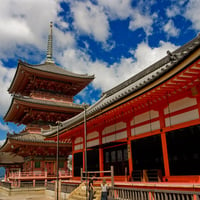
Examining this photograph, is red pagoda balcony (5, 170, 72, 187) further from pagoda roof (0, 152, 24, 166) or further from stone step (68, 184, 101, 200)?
stone step (68, 184, 101, 200)

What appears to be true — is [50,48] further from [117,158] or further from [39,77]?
[117,158]

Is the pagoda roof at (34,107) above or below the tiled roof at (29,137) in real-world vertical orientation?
above

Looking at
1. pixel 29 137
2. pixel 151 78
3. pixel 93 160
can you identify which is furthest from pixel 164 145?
pixel 29 137

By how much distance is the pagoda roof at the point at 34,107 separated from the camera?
2745 centimetres

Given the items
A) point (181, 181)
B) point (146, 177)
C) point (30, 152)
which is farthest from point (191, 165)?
point (30, 152)

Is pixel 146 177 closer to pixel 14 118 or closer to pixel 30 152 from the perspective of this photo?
pixel 30 152

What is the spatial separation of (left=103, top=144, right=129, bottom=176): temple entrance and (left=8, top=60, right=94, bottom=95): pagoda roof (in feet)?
57.1

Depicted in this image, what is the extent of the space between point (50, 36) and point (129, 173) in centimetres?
3647

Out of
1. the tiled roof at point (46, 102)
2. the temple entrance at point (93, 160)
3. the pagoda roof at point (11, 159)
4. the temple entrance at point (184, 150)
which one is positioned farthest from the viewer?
the pagoda roof at point (11, 159)

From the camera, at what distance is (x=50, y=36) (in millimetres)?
44219

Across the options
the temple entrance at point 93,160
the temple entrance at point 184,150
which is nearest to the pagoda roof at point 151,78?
the temple entrance at point 184,150

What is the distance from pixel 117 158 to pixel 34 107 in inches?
656

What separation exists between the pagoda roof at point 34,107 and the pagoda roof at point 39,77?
3244 mm

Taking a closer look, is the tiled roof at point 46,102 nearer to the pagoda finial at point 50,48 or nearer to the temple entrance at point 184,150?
the pagoda finial at point 50,48
